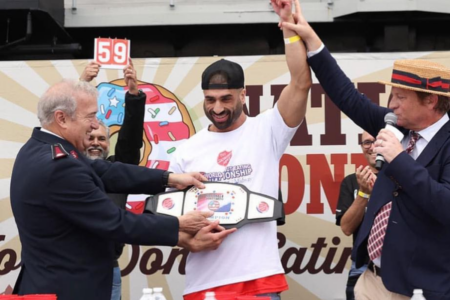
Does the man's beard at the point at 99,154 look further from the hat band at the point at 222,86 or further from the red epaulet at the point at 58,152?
the red epaulet at the point at 58,152

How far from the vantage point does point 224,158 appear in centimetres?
313

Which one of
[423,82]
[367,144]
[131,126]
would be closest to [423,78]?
[423,82]

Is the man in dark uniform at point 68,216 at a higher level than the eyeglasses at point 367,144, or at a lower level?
lower

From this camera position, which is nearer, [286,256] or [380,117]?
[380,117]

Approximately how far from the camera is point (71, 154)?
279cm

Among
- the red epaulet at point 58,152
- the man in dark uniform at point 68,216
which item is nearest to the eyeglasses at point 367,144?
the man in dark uniform at point 68,216

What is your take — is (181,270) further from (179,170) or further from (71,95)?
(71,95)

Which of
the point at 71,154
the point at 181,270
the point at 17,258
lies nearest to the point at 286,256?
the point at 181,270

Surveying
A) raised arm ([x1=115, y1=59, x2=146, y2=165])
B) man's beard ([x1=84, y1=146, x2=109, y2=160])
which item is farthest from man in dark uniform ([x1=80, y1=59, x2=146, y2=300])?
man's beard ([x1=84, y1=146, x2=109, y2=160])

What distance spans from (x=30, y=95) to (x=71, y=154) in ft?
8.72

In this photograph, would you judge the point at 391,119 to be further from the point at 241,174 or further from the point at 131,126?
the point at 131,126

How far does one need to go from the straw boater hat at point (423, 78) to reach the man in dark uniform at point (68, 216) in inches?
41.2

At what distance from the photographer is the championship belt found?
2.97m

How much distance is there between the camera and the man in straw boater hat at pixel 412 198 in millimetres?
2582
